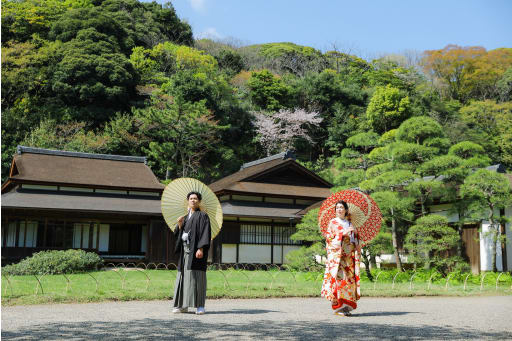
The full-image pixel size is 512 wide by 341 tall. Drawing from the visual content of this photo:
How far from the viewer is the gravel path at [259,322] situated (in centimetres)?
503

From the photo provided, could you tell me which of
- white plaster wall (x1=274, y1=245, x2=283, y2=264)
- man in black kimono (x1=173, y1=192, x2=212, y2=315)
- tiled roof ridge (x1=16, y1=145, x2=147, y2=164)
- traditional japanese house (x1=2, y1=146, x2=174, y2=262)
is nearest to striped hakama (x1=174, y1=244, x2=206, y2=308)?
man in black kimono (x1=173, y1=192, x2=212, y2=315)

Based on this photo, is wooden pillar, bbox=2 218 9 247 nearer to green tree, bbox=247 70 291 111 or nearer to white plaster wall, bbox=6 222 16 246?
white plaster wall, bbox=6 222 16 246

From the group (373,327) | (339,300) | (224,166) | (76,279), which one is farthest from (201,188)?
(224,166)

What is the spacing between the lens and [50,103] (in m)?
32.8

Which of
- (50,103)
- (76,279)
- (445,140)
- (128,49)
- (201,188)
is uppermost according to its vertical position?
(128,49)

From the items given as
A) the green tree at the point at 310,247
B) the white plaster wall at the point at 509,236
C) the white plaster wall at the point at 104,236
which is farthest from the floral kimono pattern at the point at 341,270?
the white plaster wall at the point at 104,236

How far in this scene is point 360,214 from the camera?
316 inches

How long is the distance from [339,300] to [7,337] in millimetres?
4355

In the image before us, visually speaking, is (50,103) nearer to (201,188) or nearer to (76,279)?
(76,279)

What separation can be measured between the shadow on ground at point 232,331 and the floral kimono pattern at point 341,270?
3.23ft

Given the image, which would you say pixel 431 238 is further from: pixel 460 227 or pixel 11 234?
pixel 11 234

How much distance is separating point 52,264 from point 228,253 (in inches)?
294

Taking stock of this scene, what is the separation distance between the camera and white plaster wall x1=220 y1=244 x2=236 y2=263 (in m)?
19.9

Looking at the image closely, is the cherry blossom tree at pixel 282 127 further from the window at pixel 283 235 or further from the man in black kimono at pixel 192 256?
Answer: the man in black kimono at pixel 192 256
